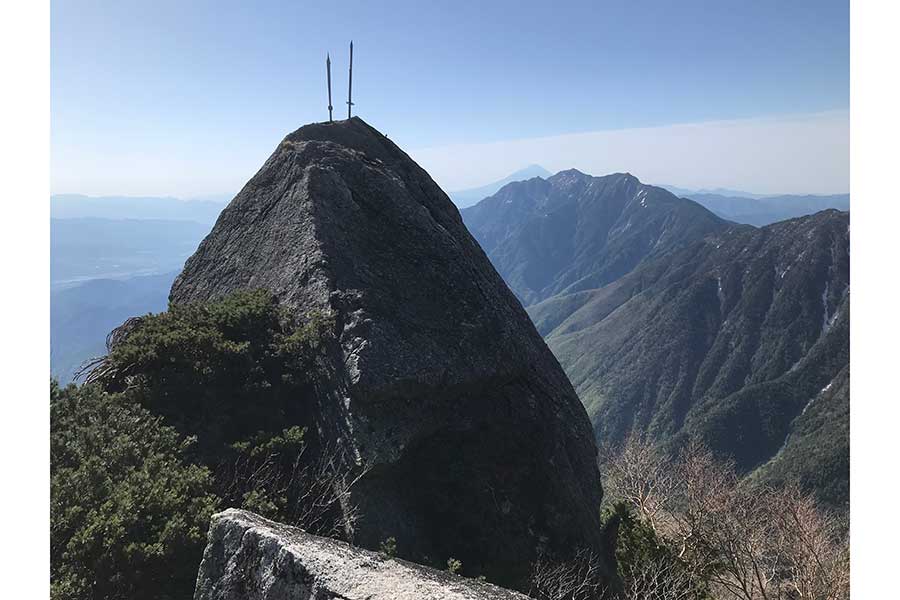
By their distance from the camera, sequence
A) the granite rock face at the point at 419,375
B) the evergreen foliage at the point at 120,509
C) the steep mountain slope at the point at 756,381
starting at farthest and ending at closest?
1. the steep mountain slope at the point at 756,381
2. the granite rock face at the point at 419,375
3. the evergreen foliage at the point at 120,509

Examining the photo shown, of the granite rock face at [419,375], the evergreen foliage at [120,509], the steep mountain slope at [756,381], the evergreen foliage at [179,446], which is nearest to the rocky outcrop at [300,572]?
the evergreen foliage at [120,509]

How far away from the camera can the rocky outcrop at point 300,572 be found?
244 inches

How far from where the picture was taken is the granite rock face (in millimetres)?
13195

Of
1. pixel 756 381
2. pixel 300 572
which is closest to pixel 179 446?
pixel 300 572

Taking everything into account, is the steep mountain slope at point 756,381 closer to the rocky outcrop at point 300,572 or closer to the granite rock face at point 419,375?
the granite rock face at point 419,375

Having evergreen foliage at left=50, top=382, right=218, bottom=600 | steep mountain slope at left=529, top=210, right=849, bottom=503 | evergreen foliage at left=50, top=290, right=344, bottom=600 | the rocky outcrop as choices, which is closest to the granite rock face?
evergreen foliage at left=50, top=290, right=344, bottom=600

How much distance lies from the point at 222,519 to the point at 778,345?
207 m

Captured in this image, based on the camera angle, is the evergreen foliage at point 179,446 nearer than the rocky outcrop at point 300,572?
No

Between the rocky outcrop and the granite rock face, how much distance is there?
16.3 feet

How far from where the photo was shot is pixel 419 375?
13.8 m

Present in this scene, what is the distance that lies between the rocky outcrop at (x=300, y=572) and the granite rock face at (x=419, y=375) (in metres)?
4.96

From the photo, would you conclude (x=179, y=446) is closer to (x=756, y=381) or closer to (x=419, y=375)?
(x=419, y=375)
